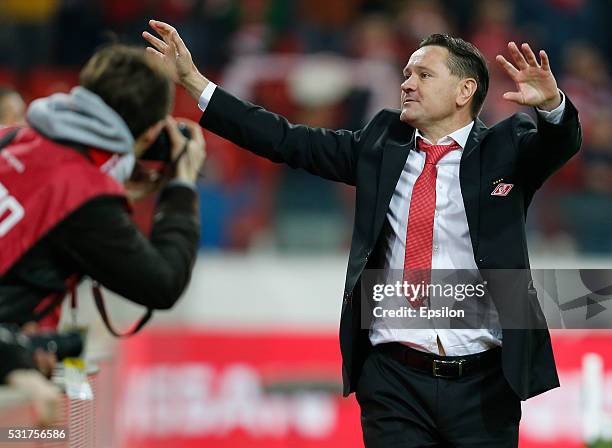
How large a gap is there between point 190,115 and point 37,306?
6583mm

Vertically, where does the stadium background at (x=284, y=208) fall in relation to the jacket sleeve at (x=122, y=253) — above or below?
above

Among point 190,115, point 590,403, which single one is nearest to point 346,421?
point 590,403

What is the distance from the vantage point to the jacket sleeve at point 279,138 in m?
4.10

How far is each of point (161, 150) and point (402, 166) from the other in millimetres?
944

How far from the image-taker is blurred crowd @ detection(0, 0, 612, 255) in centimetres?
845

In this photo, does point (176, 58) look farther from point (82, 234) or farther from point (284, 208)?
point (284, 208)

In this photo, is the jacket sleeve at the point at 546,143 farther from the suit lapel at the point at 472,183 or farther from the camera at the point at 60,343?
the camera at the point at 60,343

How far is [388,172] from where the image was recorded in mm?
4055

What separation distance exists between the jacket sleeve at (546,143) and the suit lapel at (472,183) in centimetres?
15

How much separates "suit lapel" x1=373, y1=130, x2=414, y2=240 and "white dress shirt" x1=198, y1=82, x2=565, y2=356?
0.05 metres

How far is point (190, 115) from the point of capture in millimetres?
9586

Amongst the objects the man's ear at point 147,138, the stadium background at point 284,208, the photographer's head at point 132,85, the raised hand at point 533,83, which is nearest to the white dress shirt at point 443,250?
the raised hand at point 533,83

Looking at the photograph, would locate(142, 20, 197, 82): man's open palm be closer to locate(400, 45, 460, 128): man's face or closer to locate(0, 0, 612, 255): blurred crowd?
locate(400, 45, 460, 128): man's face

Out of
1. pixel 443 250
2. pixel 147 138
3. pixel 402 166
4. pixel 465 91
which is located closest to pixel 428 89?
pixel 465 91
